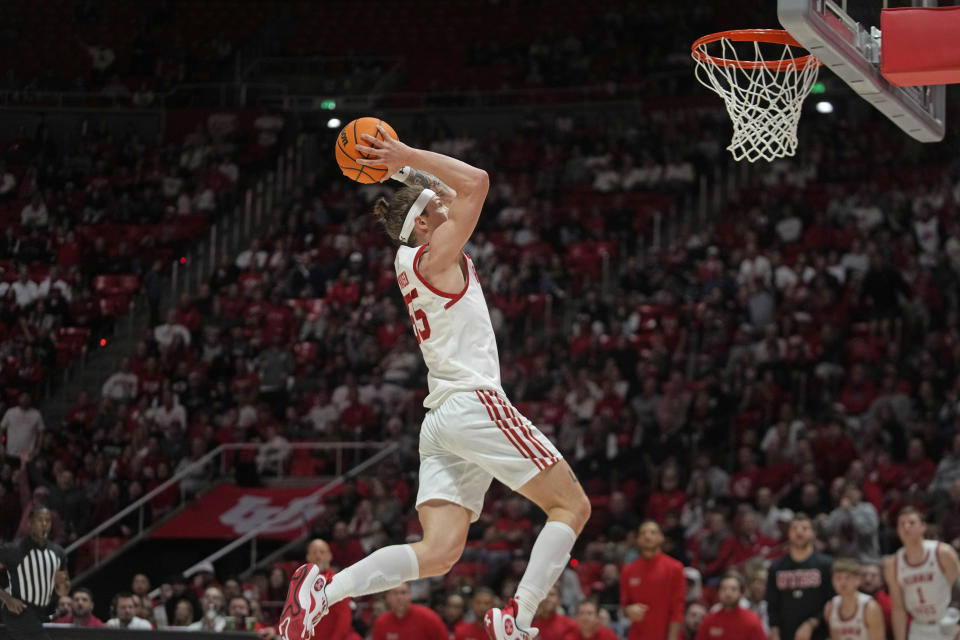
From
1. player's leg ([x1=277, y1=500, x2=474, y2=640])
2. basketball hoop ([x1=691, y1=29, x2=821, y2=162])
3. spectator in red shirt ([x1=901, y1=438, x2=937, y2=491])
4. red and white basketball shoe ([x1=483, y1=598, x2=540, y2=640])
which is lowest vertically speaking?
spectator in red shirt ([x1=901, y1=438, x2=937, y2=491])

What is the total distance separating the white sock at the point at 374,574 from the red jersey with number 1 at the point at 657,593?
4.88 m

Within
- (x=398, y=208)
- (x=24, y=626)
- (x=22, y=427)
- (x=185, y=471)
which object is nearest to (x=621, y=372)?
(x=185, y=471)

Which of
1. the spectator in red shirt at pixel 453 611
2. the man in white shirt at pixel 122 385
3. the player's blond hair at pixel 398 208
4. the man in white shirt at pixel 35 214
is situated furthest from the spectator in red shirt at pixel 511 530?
the player's blond hair at pixel 398 208

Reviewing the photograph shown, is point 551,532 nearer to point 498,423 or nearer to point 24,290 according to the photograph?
point 498,423

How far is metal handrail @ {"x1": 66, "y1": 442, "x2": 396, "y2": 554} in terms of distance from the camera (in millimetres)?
14873

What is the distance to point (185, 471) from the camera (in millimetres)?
15438

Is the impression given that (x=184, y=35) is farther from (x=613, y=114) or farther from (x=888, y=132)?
(x=888, y=132)

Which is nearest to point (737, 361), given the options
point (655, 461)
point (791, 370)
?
point (791, 370)

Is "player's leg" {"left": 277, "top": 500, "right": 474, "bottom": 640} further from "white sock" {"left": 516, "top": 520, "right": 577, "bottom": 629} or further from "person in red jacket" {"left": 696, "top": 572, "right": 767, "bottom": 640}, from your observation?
"person in red jacket" {"left": 696, "top": 572, "right": 767, "bottom": 640}

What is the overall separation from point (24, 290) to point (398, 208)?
9.79 metres

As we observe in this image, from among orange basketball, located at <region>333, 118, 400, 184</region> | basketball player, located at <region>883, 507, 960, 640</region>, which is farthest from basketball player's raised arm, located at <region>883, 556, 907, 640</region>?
orange basketball, located at <region>333, 118, 400, 184</region>

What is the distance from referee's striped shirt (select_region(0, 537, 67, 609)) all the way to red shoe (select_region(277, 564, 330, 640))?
15.7 feet

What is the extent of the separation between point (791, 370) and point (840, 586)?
571 cm

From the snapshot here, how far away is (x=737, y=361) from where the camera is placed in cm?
1553
